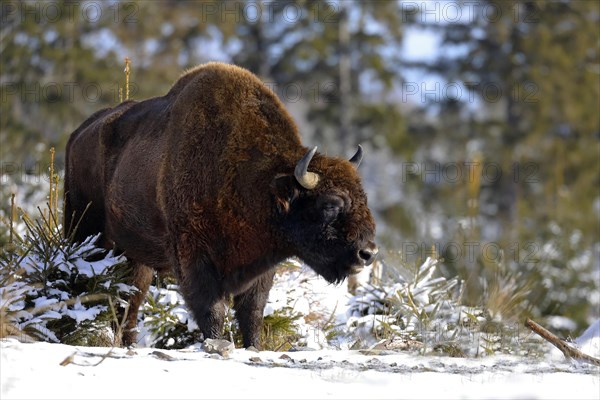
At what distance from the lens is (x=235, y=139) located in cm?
734

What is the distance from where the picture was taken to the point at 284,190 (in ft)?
23.4

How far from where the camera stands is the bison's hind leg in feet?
26.7

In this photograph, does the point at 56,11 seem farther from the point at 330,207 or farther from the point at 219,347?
the point at 219,347

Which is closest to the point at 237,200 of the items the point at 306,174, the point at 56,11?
the point at 306,174

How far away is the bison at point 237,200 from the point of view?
7.02m

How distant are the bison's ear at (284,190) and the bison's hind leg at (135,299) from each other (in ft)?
5.96

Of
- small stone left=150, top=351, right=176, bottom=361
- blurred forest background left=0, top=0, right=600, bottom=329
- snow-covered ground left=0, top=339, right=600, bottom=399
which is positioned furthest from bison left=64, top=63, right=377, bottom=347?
blurred forest background left=0, top=0, right=600, bottom=329

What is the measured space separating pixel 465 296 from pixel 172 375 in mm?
6520

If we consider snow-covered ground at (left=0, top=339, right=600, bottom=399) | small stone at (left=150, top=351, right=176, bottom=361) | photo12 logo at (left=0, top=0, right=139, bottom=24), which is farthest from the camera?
photo12 logo at (left=0, top=0, right=139, bottom=24)

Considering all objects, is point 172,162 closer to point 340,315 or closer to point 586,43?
point 340,315

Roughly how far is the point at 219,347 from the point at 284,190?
5.69ft

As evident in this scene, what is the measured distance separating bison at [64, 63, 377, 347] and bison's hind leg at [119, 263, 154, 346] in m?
0.43

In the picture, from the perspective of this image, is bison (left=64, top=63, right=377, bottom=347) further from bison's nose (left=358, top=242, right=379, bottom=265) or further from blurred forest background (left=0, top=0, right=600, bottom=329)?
blurred forest background (left=0, top=0, right=600, bottom=329)

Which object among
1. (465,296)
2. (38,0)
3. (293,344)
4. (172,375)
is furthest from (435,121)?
(172,375)
